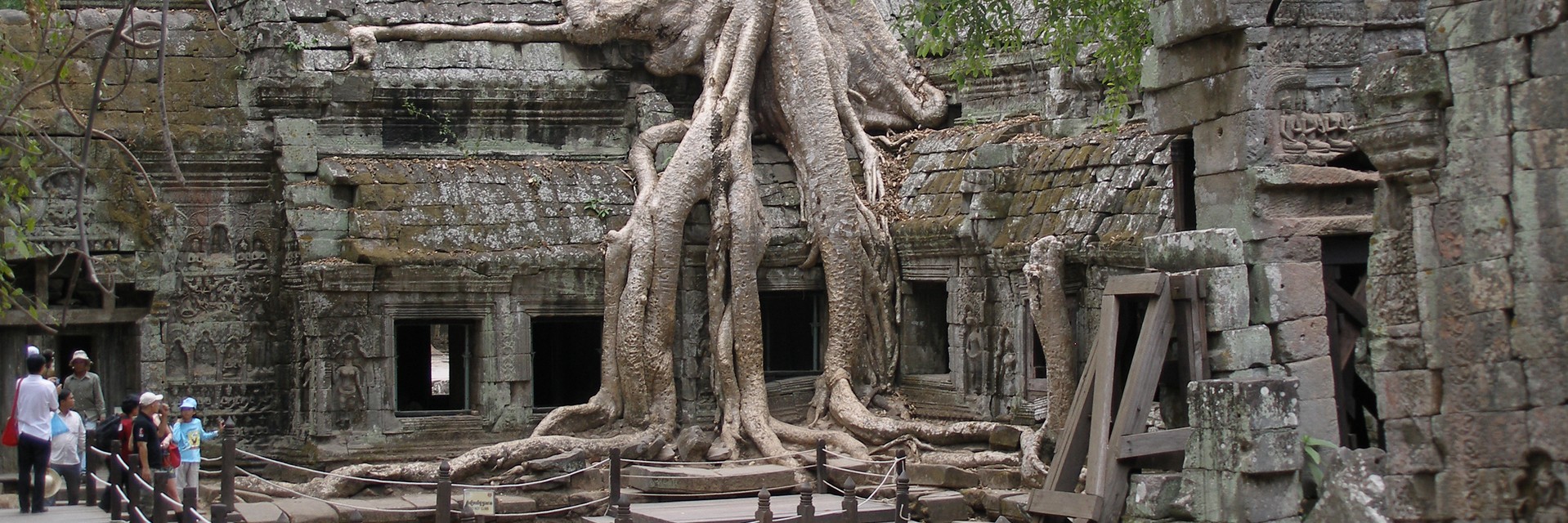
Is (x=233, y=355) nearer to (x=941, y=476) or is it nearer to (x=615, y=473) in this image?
(x=615, y=473)

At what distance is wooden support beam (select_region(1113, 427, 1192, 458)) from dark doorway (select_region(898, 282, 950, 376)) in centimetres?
644

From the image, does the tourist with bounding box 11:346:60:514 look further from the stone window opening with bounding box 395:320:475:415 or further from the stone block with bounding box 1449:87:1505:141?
the stone block with bounding box 1449:87:1505:141

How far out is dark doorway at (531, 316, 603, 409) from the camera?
1752 centimetres

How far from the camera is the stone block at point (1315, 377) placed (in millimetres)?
9391

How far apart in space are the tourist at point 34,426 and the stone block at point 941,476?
5.82 metres

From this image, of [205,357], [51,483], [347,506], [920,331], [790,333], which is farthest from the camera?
[790,333]

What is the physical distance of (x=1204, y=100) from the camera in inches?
391

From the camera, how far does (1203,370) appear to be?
30.9ft

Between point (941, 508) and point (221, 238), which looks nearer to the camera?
point (941, 508)

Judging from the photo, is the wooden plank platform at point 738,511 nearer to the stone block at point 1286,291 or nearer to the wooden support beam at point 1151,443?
the wooden support beam at point 1151,443

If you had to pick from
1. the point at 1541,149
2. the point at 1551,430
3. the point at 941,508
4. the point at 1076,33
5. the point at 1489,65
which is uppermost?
the point at 1076,33

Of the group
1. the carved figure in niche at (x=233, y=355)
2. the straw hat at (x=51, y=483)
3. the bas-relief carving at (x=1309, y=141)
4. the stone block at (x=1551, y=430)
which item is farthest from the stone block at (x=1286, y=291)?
the carved figure in niche at (x=233, y=355)

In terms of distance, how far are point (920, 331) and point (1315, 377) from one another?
22.0 feet

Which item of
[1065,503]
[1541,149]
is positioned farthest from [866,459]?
[1541,149]
